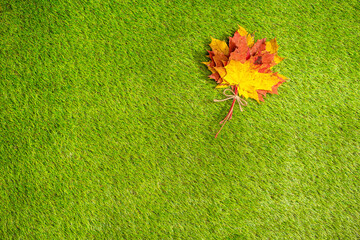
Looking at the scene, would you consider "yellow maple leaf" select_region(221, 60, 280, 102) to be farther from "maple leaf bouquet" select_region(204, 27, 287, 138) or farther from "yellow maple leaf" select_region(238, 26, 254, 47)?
"yellow maple leaf" select_region(238, 26, 254, 47)

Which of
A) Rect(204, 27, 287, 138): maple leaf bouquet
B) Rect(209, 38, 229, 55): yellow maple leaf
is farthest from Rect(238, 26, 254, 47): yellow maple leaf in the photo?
Rect(209, 38, 229, 55): yellow maple leaf

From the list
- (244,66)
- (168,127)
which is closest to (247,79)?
(244,66)

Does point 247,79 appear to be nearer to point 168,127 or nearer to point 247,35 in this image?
point 247,35

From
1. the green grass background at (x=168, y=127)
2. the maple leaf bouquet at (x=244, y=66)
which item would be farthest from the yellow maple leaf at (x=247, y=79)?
the green grass background at (x=168, y=127)

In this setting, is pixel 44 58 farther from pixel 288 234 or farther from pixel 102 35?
pixel 288 234

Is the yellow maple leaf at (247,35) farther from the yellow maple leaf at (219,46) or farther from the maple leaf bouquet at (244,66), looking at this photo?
the yellow maple leaf at (219,46)

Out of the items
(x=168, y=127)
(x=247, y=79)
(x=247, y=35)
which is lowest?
(x=168, y=127)
